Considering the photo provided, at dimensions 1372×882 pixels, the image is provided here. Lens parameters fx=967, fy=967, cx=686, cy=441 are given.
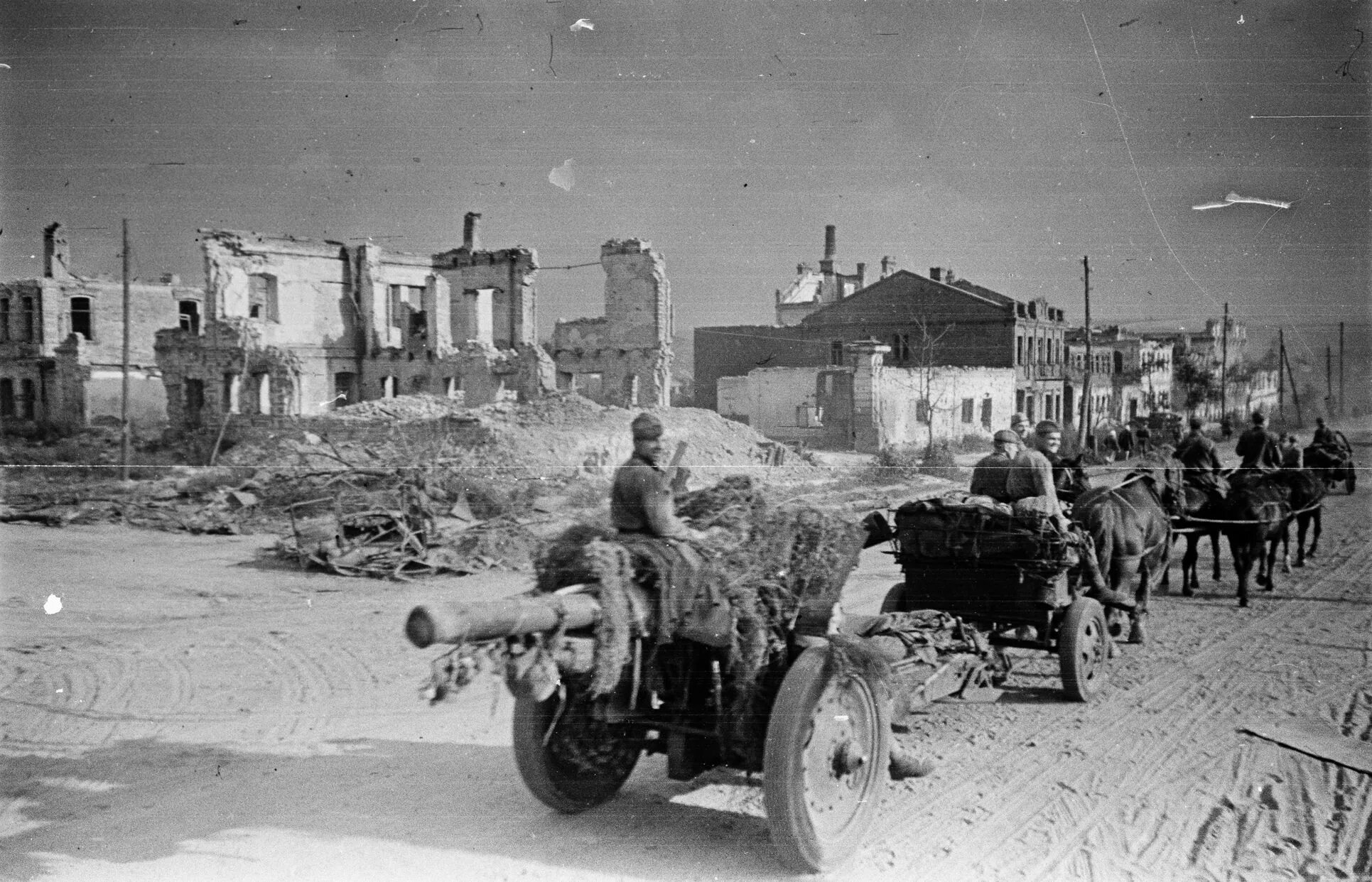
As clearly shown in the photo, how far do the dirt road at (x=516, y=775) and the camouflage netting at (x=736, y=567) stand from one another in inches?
32.0

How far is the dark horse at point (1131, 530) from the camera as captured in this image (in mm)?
8578

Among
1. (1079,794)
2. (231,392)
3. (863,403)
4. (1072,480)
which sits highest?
(231,392)

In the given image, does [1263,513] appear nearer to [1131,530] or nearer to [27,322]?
[1131,530]

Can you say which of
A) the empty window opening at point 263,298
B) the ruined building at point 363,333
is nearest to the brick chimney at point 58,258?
the ruined building at point 363,333

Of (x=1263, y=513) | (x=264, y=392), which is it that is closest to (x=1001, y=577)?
(x=1263, y=513)

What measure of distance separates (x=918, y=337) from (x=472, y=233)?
1487 centimetres

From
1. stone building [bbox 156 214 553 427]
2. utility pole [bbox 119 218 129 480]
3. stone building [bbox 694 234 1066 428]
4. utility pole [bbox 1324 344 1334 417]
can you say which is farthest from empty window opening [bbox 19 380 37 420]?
utility pole [bbox 1324 344 1334 417]

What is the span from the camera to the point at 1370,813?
5.42 metres

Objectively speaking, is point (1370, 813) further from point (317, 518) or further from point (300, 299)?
point (300, 299)

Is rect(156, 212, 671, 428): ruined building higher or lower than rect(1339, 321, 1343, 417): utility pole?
higher

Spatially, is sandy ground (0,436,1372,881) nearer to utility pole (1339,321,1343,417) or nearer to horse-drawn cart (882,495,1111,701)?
horse-drawn cart (882,495,1111,701)

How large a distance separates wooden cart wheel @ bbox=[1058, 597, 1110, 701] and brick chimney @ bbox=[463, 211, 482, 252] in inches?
1059

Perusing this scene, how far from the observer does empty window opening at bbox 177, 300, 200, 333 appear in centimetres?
2930

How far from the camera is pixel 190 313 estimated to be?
3064 cm
